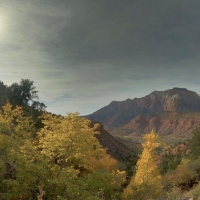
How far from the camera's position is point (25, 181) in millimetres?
12656

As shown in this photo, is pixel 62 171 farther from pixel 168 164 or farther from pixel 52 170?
pixel 168 164

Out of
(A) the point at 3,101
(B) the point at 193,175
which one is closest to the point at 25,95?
(A) the point at 3,101

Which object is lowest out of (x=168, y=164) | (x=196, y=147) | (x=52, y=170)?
(x=168, y=164)

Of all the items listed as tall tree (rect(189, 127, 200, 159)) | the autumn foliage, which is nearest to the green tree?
tall tree (rect(189, 127, 200, 159))

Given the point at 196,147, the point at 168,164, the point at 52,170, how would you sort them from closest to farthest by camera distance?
the point at 52,170, the point at 196,147, the point at 168,164

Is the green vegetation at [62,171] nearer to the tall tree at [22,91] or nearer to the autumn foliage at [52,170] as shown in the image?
the autumn foliage at [52,170]

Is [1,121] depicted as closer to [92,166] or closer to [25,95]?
[92,166]

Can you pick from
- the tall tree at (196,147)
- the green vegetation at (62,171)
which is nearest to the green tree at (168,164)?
A: the tall tree at (196,147)

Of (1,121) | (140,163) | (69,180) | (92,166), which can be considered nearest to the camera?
(69,180)

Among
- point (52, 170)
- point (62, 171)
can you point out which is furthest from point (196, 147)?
point (62, 171)

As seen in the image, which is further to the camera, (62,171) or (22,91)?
(22,91)

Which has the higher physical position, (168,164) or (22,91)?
(22,91)

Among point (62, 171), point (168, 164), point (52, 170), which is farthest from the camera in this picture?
point (168, 164)

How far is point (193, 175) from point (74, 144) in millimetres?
22710
